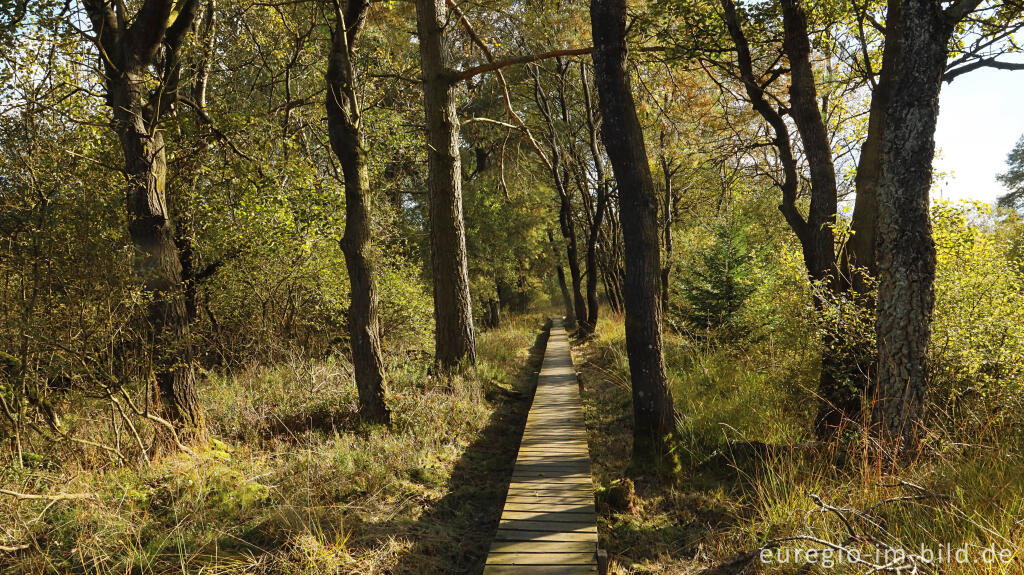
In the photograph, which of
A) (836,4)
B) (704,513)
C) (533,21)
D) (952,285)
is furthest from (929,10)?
(533,21)

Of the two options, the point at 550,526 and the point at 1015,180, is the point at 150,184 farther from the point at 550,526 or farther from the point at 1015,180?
the point at 1015,180

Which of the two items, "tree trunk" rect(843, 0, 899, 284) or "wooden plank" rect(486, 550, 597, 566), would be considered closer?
"wooden plank" rect(486, 550, 597, 566)

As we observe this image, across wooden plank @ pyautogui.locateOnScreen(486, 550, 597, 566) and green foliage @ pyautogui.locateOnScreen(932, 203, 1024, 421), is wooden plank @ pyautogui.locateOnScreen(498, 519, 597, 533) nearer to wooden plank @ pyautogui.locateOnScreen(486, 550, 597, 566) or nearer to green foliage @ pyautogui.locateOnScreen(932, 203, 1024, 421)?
wooden plank @ pyautogui.locateOnScreen(486, 550, 597, 566)

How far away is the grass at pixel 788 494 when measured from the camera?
2.65 m

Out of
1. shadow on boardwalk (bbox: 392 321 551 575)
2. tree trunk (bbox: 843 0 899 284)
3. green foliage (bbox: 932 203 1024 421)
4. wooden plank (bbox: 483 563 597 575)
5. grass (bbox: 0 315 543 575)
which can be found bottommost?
shadow on boardwalk (bbox: 392 321 551 575)

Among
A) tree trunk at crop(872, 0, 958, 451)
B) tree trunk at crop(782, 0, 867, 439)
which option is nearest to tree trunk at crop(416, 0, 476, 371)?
tree trunk at crop(782, 0, 867, 439)

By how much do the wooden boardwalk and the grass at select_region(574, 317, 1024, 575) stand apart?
27 centimetres

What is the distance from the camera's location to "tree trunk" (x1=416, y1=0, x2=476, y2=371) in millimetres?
7883

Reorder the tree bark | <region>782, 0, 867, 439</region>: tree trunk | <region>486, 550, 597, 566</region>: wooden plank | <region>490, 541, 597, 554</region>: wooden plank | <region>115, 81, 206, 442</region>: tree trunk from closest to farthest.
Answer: <region>486, 550, 597, 566</region>: wooden plank < <region>490, 541, 597, 554</region>: wooden plank < <region>115, 81, 206, 442</region>: tree trunk < <region>782, 0, 867, 439</region>: tree trunk < the tree bark

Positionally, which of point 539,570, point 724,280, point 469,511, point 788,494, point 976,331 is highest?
point 724,280

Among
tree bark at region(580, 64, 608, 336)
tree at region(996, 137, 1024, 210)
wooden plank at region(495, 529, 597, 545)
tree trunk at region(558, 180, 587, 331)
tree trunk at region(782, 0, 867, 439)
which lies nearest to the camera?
wooden plank at region(495, 529, 597, 545)

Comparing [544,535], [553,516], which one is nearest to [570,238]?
[553,516]

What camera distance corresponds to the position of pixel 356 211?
563 centimetres

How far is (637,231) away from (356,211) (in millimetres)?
3294
